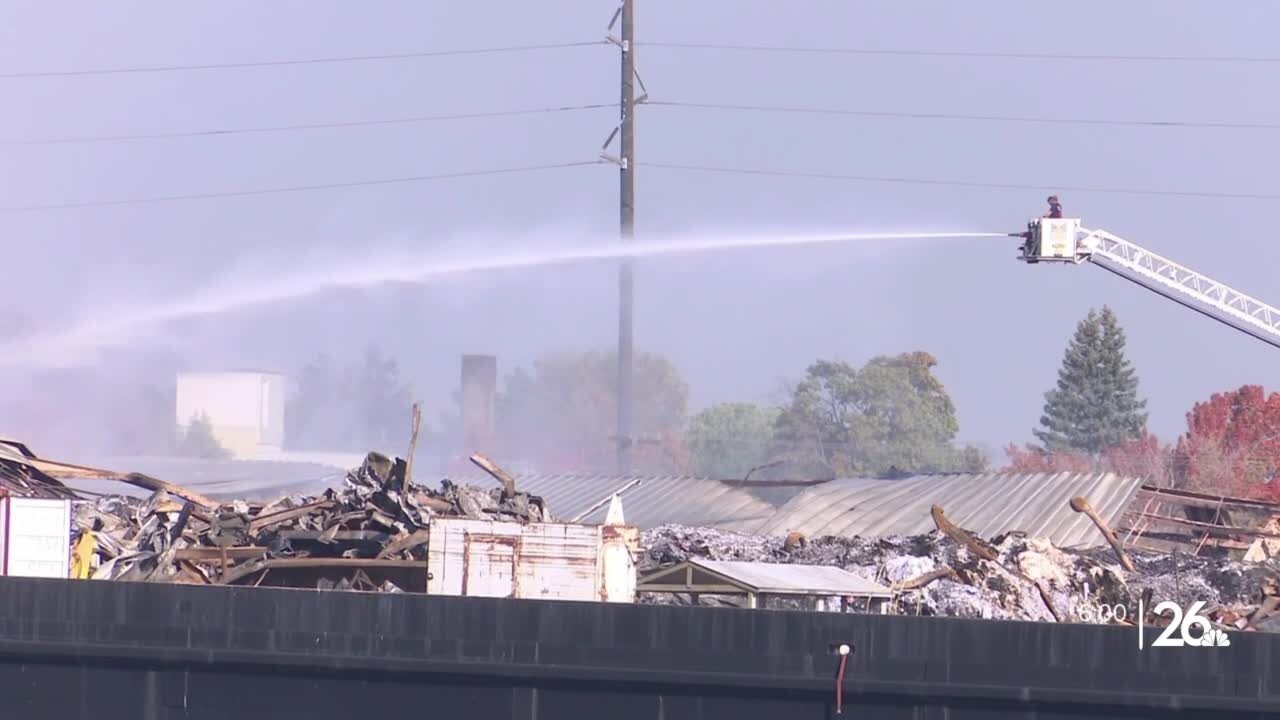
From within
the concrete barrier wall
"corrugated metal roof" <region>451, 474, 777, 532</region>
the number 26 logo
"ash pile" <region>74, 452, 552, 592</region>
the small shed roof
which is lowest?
the concrete barrier wall

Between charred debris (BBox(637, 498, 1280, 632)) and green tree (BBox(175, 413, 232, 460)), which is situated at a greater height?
green tree (BBox(175, 413, 232, 460))

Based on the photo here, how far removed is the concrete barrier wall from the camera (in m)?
16.0

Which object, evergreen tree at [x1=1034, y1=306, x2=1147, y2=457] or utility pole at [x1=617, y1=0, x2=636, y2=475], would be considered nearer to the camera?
utility pole at [x1=617, y1=0, x2=636, y2=475]

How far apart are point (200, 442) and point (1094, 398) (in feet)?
206

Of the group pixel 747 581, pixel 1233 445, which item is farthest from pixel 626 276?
pixel 1233 445

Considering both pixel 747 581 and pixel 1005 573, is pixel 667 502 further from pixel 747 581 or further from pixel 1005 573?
pixel 747 581

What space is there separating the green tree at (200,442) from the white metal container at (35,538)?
41.6 meters

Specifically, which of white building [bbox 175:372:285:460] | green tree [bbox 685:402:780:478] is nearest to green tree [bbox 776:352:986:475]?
green tree [bbox 685:402:780:478]

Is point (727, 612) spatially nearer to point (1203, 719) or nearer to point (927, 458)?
point (1203, 719)

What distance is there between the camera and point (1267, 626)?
1994 cm

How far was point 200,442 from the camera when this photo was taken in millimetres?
63250

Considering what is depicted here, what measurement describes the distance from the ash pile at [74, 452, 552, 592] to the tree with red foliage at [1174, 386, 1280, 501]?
57.0m

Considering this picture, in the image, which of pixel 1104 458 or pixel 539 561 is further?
pixel 1104 458

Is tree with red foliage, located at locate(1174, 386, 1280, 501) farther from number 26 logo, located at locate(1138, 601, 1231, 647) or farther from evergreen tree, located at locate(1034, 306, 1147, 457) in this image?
number 26 logo, located at locate(1138, 601, 1231, 647)
